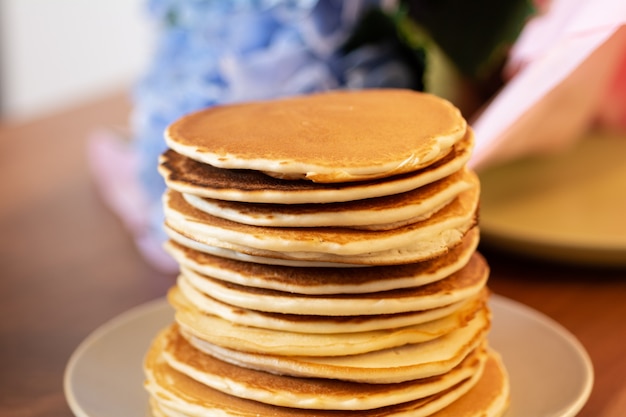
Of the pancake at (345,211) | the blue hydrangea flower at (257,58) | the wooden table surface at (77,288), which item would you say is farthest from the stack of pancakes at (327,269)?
the blue hydrangea flower at (257,58)

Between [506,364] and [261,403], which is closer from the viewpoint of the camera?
[261,403]

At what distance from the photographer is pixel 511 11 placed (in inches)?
41.2

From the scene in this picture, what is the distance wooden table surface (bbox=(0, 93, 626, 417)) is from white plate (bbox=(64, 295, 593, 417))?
0.04 metres

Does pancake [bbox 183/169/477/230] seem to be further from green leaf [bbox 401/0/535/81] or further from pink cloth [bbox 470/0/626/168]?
green leaf [bbox 401/0/535/81]

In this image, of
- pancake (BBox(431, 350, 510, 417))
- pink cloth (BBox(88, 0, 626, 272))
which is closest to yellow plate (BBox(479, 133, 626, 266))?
pink cloth (BBox(88, 0, 626, 272))

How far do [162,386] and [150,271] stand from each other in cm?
45

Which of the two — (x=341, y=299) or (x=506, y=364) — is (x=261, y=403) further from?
(x=506, y=364)

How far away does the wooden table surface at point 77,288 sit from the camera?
819 millimetres

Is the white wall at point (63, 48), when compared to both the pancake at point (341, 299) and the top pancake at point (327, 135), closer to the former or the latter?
the top pancake at point (327, 135)

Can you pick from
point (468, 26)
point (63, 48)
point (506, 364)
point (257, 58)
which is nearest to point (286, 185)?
point (506, 364)

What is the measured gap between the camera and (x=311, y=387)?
632 millimetres

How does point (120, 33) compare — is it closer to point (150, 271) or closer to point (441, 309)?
point (150, 271)

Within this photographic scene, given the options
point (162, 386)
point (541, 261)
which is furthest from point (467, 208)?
point (541, 261)

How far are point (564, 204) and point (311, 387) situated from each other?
62cm
